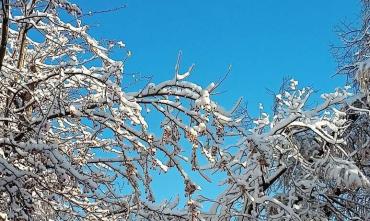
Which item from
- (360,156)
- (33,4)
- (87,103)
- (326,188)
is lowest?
(87,103)

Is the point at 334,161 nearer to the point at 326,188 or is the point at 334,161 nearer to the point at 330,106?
the point at 330,106

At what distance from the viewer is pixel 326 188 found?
800 centimetres

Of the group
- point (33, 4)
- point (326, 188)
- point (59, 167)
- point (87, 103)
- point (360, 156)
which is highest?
point (360, 156)

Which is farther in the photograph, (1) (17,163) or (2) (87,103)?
(1) (17,163)

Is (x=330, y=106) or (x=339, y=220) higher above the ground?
(x=330, y=106)

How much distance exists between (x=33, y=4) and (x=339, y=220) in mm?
5429

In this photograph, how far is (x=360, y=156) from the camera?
347 inches

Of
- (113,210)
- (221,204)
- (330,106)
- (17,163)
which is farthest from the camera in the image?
(330,106)

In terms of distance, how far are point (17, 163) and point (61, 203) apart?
0.64 meters

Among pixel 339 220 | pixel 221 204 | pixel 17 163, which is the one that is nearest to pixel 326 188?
pixel 339 220

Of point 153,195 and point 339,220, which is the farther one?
point 339,220

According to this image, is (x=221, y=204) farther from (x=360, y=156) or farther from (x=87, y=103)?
(x=360, y=156)

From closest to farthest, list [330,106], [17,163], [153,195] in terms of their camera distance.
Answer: [153,195], [17,163], [330,106]

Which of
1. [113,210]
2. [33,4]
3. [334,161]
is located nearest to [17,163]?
[113,210]
